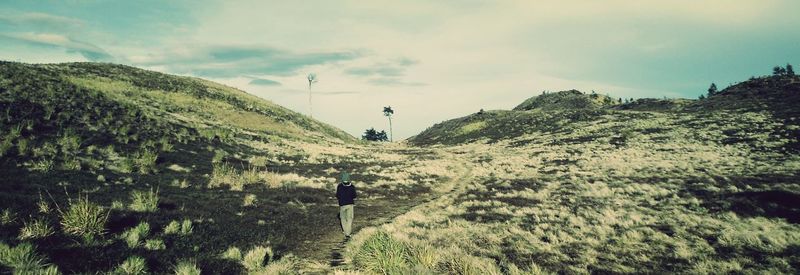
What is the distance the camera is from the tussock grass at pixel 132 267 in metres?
6.53

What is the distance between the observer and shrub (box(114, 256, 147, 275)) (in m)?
6.55

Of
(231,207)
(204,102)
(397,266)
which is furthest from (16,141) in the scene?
(204,102)

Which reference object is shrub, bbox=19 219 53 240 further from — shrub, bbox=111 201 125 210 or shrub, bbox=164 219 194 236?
shrub, bbox=111 201 125 210

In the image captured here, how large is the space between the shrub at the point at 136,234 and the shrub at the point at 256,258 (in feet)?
7.64

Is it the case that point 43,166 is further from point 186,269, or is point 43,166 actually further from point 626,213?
point 626,213

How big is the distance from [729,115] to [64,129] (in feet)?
209

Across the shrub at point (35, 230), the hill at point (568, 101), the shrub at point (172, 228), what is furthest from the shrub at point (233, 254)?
the hill at point (568, 101)

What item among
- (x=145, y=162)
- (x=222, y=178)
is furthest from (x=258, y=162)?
(x=145, y=162)

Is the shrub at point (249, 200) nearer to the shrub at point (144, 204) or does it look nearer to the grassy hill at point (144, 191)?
the grassy hill at point (144, 191)

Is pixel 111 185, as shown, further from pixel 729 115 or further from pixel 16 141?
pixel 729 115

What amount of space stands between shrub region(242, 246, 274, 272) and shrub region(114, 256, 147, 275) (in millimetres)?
1869

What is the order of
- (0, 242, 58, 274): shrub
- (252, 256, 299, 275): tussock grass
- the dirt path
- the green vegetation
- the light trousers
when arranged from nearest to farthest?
1. (0, 242, 58, 274): shrub
2. (252, 256, 299, 275): tussock grass
3. the green vegetation
4. the dirt path
5. the light trousers

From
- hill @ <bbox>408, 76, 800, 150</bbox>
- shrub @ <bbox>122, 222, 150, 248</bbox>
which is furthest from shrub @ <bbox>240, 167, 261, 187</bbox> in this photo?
hill @ <bbox>408, 76, 800, 150</bbox>

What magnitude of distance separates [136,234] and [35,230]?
1.72m
